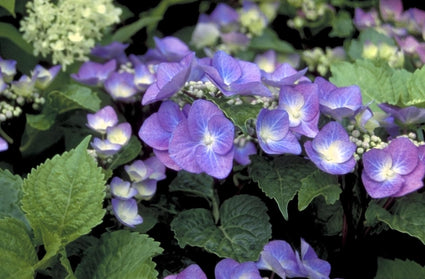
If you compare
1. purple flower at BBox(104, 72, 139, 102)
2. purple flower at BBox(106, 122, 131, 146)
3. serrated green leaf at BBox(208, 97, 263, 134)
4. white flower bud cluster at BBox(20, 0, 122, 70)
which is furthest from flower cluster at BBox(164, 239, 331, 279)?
white flower bud cluster at BBox(20, 0, 122, 70)

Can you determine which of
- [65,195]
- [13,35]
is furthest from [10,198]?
[13,35]

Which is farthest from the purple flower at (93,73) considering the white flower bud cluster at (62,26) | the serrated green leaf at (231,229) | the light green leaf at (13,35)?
the serrated green leaf at (231,229)

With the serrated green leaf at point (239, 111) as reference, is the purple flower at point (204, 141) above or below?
below


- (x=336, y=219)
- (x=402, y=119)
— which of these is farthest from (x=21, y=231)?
(x=402, y=119)

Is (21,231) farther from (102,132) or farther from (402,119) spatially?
(402,119)

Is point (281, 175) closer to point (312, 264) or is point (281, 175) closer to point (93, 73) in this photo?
point (312, 264)

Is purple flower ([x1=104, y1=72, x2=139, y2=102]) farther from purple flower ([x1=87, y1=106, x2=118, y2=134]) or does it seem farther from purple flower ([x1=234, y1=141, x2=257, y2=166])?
purple flower ([x1=234, y1=141, x2=257, y2=166])

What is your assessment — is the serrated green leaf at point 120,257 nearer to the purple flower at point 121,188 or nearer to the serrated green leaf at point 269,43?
the purple flower at point 121,188
